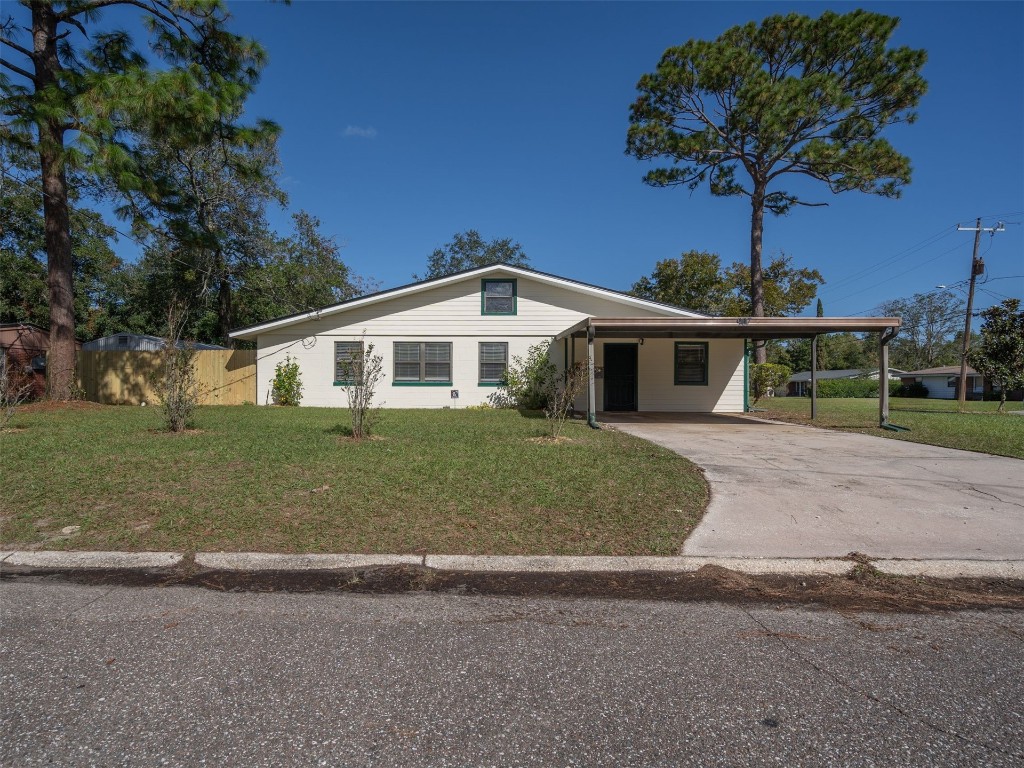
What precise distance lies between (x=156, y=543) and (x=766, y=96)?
2206 cm

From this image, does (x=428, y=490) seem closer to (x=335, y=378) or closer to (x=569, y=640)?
(x=569, y=640)

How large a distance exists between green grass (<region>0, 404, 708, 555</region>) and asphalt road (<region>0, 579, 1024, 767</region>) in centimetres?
97

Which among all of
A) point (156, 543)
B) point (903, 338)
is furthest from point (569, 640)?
point (903, 338)

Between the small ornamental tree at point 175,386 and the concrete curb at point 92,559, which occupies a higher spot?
the small ornamental tree at point 175,386

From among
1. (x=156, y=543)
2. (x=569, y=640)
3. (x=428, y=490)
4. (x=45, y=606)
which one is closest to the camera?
(x=569, y=640)

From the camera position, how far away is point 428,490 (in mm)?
5586

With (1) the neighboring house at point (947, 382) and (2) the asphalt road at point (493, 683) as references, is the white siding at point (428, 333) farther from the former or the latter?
(1) the neighboring house at point (947, 382)

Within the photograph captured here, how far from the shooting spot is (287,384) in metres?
15.5

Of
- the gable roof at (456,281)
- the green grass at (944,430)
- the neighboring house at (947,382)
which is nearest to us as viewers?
the green grass at (944,430)

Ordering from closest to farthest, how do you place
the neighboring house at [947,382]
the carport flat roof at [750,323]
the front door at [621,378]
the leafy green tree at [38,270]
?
the carport flat roof at [750,323]
the front door at [621,378]
the leafy green tree at [38,270]
the neighboring house at [947,382]

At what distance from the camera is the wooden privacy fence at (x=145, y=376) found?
52.7 ft

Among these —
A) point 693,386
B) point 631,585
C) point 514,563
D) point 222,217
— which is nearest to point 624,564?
point 631,585

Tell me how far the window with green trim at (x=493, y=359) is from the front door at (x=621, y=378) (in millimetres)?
2993

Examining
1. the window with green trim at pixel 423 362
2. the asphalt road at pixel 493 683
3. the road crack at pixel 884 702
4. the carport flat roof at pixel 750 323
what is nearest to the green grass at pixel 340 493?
the asphalt road at pixel 493 683
